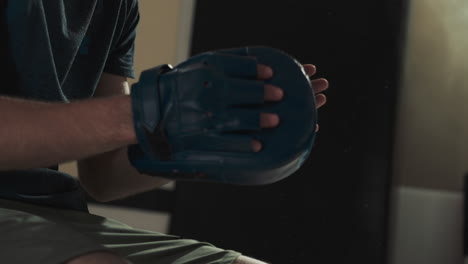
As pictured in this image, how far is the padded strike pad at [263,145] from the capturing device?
0.60 meters

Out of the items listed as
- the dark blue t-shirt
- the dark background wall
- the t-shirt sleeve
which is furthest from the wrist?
the dark background wall

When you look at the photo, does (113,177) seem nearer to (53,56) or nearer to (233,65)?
(53,56)

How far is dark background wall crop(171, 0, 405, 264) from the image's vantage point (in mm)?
2107

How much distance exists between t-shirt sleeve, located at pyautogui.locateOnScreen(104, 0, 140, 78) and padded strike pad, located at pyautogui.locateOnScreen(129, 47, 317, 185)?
21.3 inches

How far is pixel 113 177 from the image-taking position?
1.06 metres

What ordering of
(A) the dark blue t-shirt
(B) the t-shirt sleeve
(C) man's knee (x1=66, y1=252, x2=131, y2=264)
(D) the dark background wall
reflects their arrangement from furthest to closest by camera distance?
(D) the dark background wall, (B) the t-shirt sleeve, (A) the dark blue t-shirt, (C) man's knee (x1=66, y1=252, x2=131, y2=264)

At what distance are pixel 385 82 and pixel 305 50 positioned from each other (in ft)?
1.10

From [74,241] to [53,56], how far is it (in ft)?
1.45

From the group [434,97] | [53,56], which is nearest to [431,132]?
[434,97]

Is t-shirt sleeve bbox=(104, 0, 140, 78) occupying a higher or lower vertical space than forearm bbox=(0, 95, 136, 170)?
higher

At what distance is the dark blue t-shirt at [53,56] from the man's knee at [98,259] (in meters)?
0.34

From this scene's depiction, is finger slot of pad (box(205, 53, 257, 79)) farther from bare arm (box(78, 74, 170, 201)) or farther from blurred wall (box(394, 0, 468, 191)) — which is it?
blurred wall (box(394, 0, 468, 191))

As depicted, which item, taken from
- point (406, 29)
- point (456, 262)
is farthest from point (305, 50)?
point (456, 262)

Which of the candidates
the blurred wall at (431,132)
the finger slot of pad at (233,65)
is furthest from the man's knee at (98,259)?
the blurred wall at (431,132)
